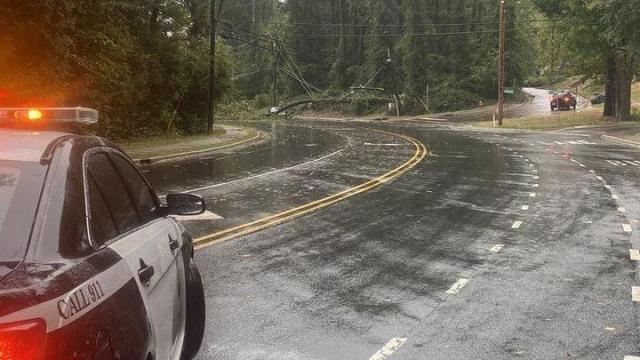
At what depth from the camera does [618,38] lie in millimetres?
34750

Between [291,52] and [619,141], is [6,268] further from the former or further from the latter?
[291,52]

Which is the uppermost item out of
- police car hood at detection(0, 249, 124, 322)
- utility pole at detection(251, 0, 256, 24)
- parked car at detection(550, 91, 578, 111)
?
utility pole at detection(251, 0, 256, 24)

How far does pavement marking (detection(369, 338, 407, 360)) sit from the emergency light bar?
2675 millimetres

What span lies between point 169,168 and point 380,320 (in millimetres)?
15556

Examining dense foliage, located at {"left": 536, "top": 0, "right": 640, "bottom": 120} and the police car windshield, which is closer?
the police car windshield

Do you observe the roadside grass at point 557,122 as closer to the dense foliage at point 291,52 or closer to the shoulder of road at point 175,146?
the dense foliage at point 291,52

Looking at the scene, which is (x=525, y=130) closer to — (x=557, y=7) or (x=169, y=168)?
(x=557, y=7)

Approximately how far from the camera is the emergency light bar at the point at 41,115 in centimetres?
355

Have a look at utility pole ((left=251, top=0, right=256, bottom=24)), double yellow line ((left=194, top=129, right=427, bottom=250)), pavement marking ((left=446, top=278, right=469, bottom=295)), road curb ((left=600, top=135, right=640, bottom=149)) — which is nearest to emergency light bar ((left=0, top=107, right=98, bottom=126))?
pavement marking ((left=446, top=278, right=469, bottom=295))

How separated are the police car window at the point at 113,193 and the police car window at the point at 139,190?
12 centimetres

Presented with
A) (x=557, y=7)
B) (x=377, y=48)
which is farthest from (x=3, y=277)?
(x=377, y=48)

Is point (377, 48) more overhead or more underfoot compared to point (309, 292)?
more overhead

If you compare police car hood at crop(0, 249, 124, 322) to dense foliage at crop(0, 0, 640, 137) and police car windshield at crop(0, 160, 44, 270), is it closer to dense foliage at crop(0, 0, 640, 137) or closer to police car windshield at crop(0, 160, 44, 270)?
police car windshield at crop(0, 160, 44, 270)

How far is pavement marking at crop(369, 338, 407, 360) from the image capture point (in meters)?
4.99
